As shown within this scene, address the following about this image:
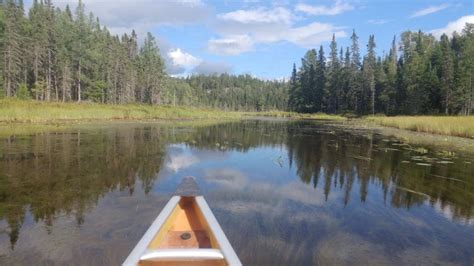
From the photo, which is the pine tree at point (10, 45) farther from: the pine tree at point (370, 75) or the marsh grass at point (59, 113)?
the pine tree at point (370, 75)

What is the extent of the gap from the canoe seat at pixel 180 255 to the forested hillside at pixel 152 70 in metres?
51.6

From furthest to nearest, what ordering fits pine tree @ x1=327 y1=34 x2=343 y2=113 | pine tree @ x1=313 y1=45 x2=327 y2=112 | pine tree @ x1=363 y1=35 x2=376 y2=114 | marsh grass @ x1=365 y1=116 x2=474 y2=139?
pine tree @ x1=313 y1=45 x2=327 y2=112 → pine tree @ x1=327 y1=34 x2=343 y2=113 → pine tree @ x1=363 y1=35 x2=376 y2=114 → marsh grass @ x1=365 y1=116 x2=474 y2=139

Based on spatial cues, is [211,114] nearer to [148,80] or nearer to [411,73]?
[148,80]

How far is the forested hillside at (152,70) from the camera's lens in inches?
2031

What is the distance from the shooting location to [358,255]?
5199mm

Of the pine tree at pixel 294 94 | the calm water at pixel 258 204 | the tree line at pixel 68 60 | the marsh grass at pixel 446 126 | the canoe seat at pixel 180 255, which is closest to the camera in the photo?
→ the canoe seat at pixel 180 255

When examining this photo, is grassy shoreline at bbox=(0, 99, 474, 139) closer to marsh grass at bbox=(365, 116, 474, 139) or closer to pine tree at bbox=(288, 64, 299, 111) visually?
marsh grass at bbox=(365, 116, 474, 139)

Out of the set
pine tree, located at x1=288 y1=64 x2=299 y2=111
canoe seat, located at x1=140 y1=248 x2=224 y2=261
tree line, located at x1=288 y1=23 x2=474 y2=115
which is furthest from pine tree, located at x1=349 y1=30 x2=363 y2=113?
canoe seat, located at x1=140 y1=248 x2=224 y2=261

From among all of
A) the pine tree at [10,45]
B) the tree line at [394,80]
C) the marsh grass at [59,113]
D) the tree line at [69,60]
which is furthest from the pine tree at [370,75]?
the pine tree at [10,45]

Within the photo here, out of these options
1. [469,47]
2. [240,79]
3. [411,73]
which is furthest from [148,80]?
[240,79]

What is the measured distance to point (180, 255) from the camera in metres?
3.45

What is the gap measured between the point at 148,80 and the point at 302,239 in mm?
75533

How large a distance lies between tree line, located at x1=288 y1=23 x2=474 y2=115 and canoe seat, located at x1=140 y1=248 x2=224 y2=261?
58083 mm

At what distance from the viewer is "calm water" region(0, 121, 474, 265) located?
17.0 ft
